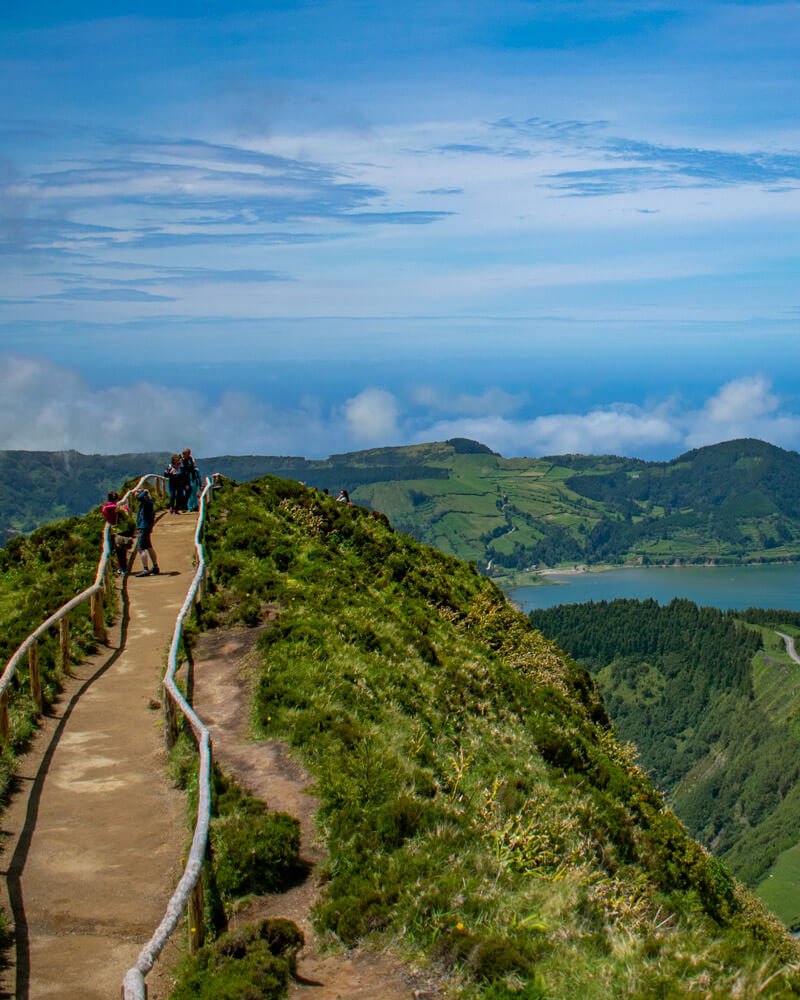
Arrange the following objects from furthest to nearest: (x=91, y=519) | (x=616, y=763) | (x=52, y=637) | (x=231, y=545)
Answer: (x=91, y=519)
(x=231, y=545)
(x=616, y=763)
(x=52, y=637)

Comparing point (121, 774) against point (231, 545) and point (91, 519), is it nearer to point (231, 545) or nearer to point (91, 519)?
point (231, 545)

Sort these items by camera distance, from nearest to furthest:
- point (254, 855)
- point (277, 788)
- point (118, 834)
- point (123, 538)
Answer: point (254, 855), point (118, 834), point (277, 788), point (123, 538)

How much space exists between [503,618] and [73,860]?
23217mm

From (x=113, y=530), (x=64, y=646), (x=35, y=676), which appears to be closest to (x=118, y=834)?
(x=35, y=676)

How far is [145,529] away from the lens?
2709 cm

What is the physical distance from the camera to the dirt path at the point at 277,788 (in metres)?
9.09

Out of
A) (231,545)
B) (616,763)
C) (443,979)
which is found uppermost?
(231,545)

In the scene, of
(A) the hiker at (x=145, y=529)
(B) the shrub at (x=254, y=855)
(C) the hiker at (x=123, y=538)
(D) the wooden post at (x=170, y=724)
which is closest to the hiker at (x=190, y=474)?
(C) the hiker at (x=123, y=538)

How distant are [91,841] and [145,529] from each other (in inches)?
628

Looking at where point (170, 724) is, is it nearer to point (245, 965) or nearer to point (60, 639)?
point (60, 639)

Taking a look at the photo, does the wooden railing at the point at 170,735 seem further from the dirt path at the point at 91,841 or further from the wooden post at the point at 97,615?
the dirt path at the point at 91,841

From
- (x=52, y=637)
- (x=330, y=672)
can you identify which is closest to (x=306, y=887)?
(x=330, y=672)

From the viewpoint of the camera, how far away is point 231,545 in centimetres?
2822

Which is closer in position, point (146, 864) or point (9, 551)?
point (146, 864)
